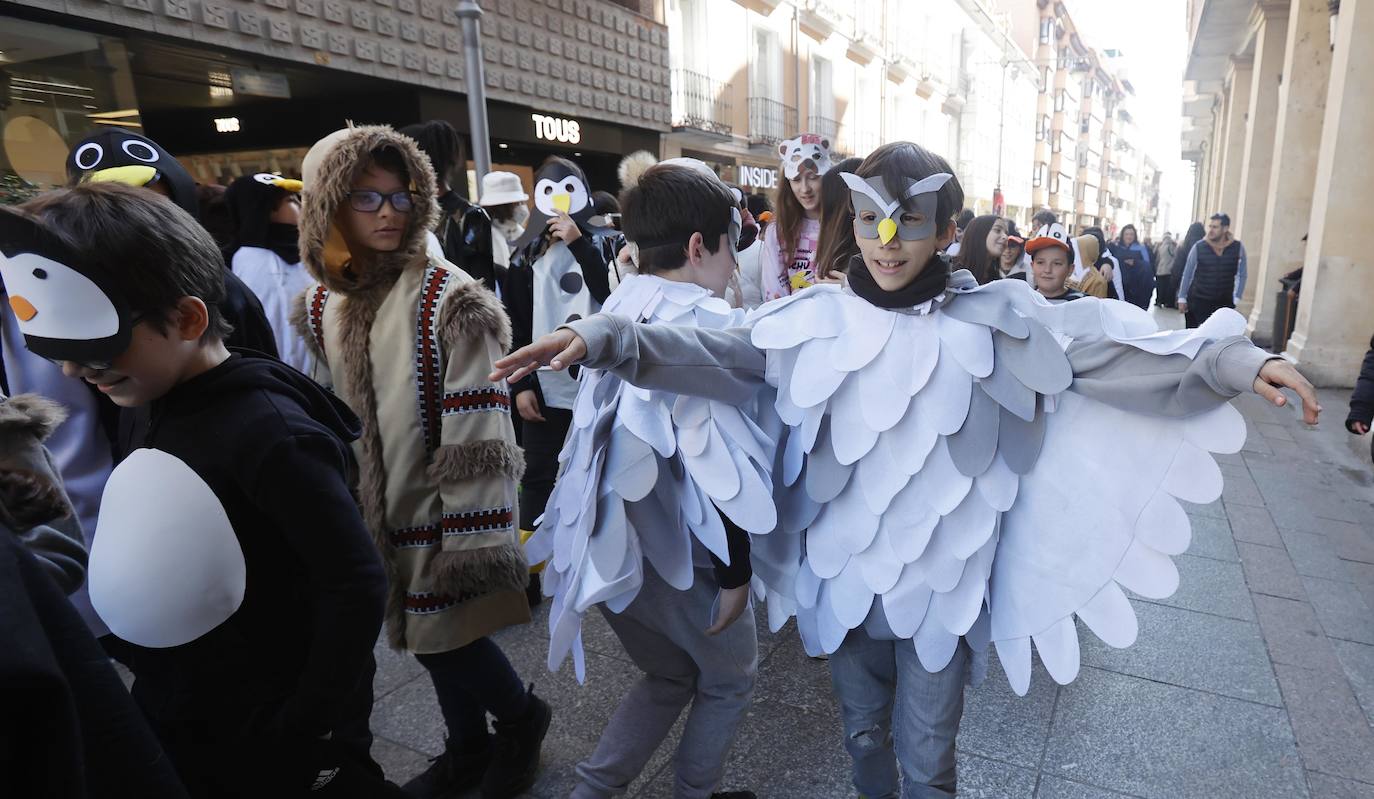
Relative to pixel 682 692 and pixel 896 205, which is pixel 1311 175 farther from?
pixel 682 692

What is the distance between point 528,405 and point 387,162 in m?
1.71

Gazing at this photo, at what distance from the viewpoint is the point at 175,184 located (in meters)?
2.50

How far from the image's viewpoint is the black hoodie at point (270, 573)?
1306 millimetres

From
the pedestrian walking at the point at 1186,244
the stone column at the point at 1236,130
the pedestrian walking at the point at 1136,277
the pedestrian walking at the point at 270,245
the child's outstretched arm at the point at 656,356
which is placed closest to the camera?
the child's outstretched arm at the point at 656,356

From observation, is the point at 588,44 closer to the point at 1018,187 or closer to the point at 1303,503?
the point at 1303,503

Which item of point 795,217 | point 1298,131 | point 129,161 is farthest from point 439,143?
point 1298,131

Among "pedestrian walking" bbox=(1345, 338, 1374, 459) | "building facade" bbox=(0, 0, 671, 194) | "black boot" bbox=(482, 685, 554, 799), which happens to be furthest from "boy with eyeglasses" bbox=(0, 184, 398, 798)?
"pedestrian walking" bbox=(1345, 338, 1374, 459)

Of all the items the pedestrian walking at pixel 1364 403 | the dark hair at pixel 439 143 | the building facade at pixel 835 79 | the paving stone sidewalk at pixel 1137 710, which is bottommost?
the paving stone sidewalk at pixel 1137 710

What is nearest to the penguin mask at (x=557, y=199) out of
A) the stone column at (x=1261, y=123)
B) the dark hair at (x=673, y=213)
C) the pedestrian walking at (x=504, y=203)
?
the pedestrian walking at (x=504, y=203)

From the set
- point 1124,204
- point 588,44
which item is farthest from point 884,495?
point 1124,204

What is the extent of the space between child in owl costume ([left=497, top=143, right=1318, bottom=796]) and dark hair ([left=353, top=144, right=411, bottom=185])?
99cm

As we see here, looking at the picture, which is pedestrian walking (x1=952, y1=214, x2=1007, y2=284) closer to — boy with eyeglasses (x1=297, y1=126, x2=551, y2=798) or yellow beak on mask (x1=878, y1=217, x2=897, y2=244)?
yellow beak on mask (x1=878, y1=217, x2=897, y2=244)

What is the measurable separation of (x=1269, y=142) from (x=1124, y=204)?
88.1m

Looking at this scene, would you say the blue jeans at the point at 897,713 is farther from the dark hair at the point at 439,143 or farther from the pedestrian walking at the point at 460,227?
the dark hair at the point at 439,143
